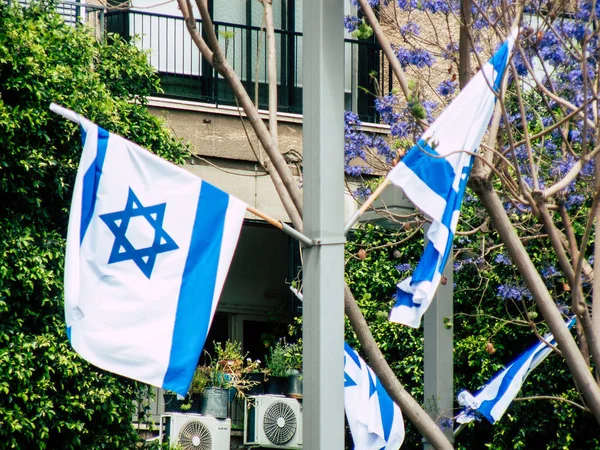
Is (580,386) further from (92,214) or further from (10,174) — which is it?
(10,174)

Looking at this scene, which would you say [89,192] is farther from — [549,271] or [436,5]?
[549,271]

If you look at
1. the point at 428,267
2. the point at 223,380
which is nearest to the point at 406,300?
the point at 428,267

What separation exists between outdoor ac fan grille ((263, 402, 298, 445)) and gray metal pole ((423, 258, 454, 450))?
5392 millimetres

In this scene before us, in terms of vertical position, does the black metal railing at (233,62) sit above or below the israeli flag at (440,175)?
above

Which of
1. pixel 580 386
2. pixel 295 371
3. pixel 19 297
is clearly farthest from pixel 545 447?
pixel 19 297

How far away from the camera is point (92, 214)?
748 cm

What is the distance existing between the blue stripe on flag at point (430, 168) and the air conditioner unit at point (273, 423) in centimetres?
747

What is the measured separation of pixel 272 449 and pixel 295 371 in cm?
107

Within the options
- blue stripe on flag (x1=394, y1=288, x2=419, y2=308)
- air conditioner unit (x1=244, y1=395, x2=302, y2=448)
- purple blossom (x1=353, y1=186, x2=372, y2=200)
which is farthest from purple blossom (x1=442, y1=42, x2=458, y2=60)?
air conditioner unit (x1=244, y1=395, x2=302, y2=448)

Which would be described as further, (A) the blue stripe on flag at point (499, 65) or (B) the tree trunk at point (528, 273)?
(B) the tree trunk at point (528, 273)

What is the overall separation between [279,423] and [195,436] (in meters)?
1.16

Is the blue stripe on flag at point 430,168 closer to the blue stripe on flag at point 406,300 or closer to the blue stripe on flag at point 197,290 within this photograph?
the blue stripe on flag at point 406,300

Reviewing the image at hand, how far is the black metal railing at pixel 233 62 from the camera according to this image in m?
16.2

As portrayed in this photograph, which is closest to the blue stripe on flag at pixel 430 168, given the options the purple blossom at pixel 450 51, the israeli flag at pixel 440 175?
the israeli flag at pixel 440 175
